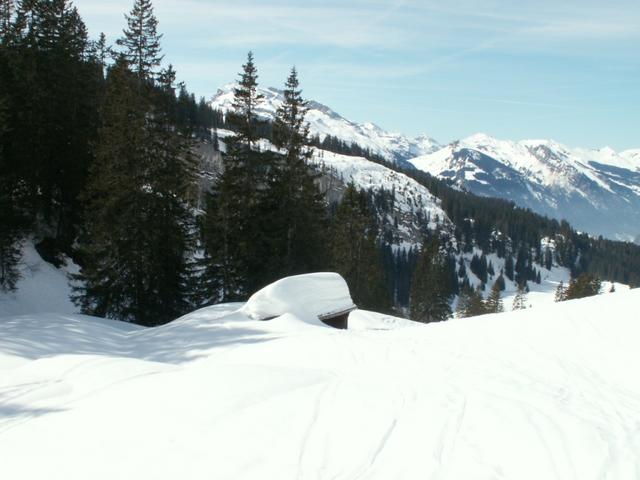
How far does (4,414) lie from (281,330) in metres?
6.82

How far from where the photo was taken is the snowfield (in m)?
5.24

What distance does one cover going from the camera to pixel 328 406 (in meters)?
6.66

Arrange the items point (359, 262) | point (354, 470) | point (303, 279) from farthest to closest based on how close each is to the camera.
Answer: point (359, 262) < point (303, 279) < point (354, 470)

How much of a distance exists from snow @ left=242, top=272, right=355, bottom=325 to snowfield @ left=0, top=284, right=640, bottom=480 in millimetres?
2762

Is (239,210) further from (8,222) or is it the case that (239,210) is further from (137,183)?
(8,222)

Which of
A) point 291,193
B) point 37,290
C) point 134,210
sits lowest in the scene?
point 37,290

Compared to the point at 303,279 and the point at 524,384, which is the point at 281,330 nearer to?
the point at 303,279

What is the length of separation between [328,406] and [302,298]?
924 centimetres

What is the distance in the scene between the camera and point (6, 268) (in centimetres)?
2272

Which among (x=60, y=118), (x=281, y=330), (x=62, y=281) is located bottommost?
(x=62, y=281)

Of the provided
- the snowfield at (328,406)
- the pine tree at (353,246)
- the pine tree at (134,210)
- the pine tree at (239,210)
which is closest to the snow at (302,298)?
the snowfield at (328,406)

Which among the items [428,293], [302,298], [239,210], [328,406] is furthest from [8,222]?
[428,293]

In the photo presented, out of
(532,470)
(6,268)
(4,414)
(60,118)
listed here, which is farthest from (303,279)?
(60,118)

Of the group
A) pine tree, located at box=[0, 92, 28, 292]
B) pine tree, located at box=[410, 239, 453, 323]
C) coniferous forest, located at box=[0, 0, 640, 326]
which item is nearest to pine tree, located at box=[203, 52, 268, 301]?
coniferous forest, located at box=[0, 0, 640, 326]
